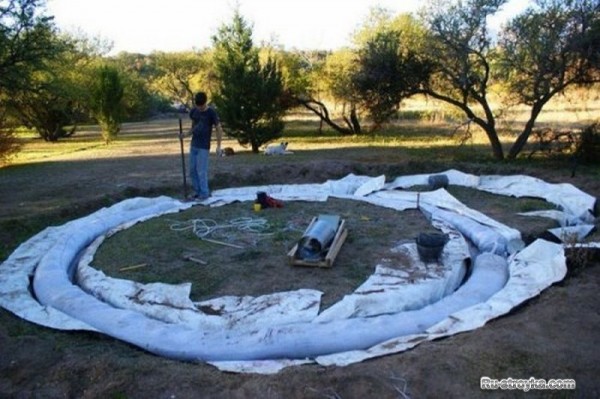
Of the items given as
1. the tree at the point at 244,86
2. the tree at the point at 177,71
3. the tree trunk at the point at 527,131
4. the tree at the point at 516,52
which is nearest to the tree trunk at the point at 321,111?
the tree at the point at 244,86

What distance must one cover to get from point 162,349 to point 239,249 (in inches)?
80.7

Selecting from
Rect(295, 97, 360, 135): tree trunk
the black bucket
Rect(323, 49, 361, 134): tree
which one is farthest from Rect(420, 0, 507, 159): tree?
Rect(295, 97, 360, 135): tree trunk

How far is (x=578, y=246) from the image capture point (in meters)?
4.26

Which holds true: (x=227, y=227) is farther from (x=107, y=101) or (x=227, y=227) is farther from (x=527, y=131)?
(x=107, y=101)

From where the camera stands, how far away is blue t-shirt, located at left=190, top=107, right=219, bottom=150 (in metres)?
6.51

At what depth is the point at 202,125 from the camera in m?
6.50

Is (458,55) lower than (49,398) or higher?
higher

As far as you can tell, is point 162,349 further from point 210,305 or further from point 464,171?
point 464,171

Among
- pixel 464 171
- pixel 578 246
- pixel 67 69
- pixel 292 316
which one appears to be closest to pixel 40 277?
pixel 292 316

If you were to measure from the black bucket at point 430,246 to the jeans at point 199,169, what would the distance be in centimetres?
350

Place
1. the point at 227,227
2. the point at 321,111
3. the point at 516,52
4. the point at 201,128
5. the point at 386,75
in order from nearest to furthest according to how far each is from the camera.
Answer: the point at 227,227 → the point at 201,128 → the point at 516,52 → the point at 386,75 → the point at 321,111

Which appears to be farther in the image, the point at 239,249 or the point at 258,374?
the point at 239,249

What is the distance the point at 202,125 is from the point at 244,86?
22.8ft

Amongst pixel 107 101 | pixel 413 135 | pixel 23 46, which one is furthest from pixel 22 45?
pixel 413 135
